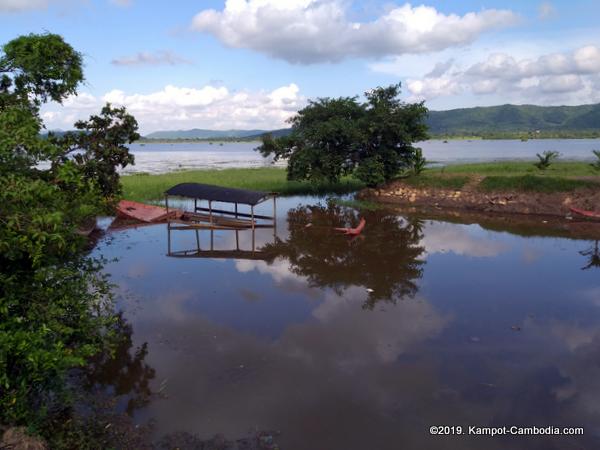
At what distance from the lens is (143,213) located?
2706 cm

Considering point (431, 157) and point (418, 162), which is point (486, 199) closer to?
point (418, 162)

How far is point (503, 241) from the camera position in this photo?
2184cm

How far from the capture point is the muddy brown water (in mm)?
8062

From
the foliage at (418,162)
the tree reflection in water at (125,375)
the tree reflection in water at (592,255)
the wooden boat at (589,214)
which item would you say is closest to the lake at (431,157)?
the foliage at (418,162)

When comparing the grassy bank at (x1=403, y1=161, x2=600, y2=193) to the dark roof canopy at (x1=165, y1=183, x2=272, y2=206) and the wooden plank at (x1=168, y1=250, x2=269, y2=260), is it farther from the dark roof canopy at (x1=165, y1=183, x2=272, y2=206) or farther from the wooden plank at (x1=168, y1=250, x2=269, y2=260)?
the wooden plank at (x1=168, y1=250, x2=269, y2=260)

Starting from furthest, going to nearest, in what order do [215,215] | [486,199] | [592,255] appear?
[486,199]
[215,215]
[592,255]

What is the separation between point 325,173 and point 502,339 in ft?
79.2

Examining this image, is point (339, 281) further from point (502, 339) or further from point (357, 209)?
point (357, 209)

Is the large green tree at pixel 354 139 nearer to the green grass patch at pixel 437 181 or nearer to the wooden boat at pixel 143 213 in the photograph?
the green grass patch at pixel 437 181

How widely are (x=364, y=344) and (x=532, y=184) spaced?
76.7 feet

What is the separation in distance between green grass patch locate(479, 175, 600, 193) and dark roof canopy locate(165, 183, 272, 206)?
1630 cm

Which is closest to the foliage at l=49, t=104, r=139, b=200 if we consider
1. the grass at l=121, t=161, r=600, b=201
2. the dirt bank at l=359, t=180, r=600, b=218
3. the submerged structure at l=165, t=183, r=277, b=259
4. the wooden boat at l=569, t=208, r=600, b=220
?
the submerged structure at l=165, t=183, r=277, b=259

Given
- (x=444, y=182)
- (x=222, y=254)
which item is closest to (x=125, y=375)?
(x=222, y=254)

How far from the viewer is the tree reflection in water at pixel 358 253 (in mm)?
15711
